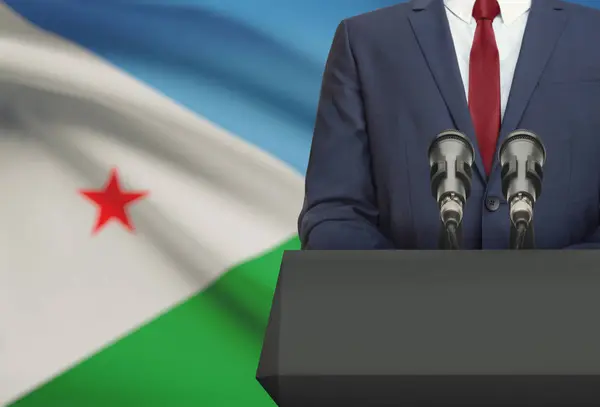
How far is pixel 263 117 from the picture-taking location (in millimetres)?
2613

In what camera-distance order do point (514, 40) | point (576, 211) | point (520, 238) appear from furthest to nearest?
1. point (514, 40)
2. point (576, 211)
3. point (520, 238)

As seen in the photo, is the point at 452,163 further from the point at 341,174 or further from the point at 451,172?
the point at 341,174

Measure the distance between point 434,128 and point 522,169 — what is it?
0.53 meters

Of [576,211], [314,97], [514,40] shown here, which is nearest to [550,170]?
[576,211]

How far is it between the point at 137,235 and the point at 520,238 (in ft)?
5.62

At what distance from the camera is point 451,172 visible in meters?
0.95

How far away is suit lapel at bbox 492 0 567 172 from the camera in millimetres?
1424

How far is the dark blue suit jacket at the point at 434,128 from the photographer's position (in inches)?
55.8

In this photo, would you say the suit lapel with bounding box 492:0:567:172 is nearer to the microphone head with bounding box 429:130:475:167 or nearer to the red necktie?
the red necktie

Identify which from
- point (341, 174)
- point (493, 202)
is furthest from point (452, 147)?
point (341, 174)

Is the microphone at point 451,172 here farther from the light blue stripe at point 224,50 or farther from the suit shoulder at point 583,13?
the light blue stripe at point 224,50

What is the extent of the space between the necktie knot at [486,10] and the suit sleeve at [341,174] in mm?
230

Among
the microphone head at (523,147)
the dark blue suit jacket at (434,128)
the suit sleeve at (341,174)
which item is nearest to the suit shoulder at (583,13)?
the dark blue suit jacket at (434,128)

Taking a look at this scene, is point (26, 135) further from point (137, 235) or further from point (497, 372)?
point (497, 372)
